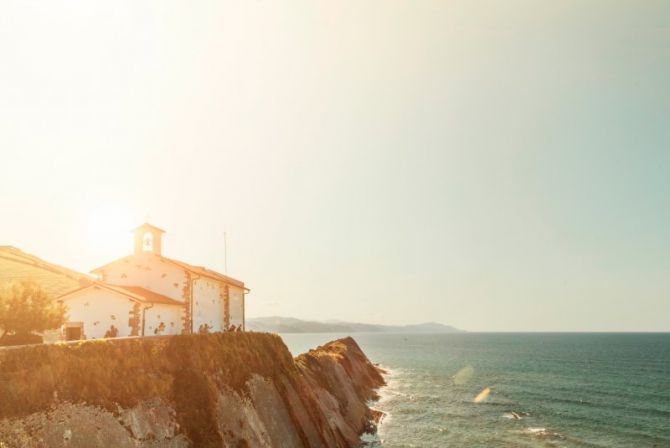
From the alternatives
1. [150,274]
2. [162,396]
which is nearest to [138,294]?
[150,274]

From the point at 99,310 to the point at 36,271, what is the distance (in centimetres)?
1466

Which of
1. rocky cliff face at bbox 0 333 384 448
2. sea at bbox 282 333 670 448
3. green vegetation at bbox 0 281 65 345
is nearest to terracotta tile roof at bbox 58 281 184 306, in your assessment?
rocky cliff face at bbox 0 333 384 448

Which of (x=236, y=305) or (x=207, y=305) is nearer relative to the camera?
(x=207, y=305)

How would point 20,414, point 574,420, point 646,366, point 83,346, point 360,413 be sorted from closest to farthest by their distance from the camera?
point 20,414 → point 83,346 → point 360,413 → point 574,420 → point 646,366

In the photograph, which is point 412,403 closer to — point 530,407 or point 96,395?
point 530,407

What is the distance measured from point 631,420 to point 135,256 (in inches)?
2286

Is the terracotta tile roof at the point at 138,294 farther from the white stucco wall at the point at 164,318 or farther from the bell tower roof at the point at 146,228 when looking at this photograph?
the bell tower roof at the point at 146,228

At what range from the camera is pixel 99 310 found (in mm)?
28750

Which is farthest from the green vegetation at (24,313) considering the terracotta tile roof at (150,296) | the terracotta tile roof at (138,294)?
the terracotta tile roof at (150,296)

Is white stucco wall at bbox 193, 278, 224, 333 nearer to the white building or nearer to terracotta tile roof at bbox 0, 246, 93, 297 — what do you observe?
the white building

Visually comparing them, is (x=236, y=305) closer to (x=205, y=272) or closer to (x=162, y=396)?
(x=205, y=272)

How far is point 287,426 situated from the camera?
2855 cm

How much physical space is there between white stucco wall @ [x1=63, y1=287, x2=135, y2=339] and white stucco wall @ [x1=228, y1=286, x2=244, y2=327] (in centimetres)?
1334

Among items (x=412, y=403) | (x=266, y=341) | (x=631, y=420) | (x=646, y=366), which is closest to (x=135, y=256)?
(x=266, y=341)
